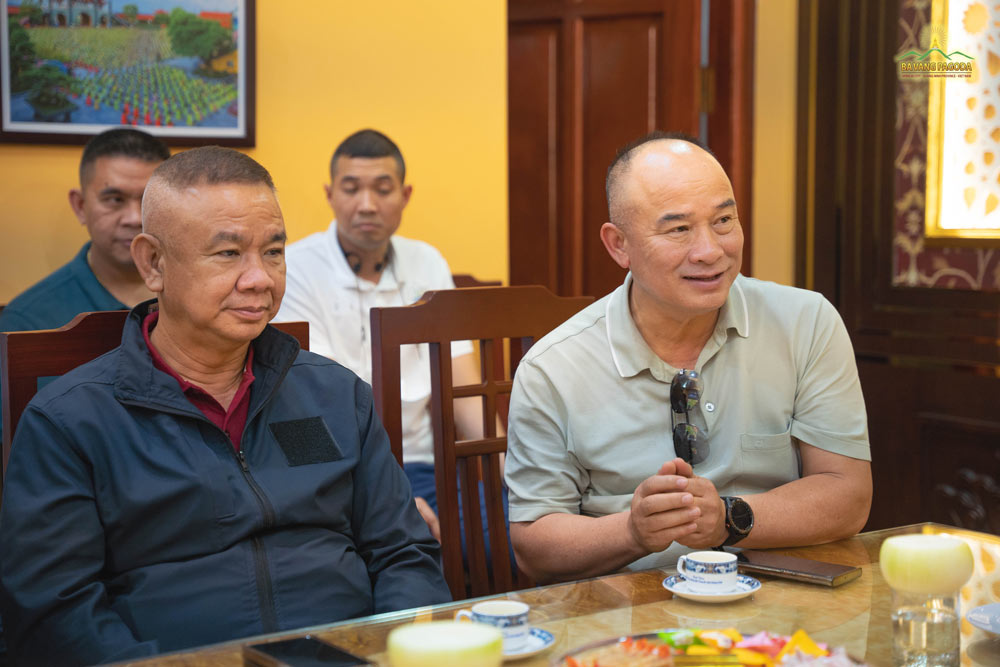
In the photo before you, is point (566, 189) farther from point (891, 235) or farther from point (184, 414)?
point (184, 414)

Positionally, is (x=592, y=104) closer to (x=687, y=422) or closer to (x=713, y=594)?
(x=687, y=422)

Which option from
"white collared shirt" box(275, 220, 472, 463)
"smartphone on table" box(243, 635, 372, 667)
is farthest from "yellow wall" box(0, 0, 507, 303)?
"smartphone on table" box(243, 635, 372, 667)

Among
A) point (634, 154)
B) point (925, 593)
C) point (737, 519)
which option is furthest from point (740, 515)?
point (634, 154)

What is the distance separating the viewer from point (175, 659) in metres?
1.01

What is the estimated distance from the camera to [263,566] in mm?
1402

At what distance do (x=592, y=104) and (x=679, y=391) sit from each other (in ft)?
8.44

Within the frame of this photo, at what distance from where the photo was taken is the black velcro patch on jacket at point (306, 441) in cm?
148

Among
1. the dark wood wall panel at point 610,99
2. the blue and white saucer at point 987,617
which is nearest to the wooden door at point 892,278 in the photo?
the dark wood wall panel at point 610,99

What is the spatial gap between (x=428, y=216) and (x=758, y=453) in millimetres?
1819

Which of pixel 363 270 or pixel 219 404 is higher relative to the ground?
pixel 363 270

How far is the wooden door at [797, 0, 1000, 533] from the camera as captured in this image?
294cm

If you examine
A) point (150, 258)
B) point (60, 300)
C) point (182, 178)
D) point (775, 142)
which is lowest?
point (60, 300)

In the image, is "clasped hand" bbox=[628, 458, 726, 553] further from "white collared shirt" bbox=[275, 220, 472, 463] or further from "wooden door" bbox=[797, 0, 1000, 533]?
"wooden door" bbox=[797, 0, 1000, 533]

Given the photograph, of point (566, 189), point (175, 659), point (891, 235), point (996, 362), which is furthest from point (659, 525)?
point (566, 189)
